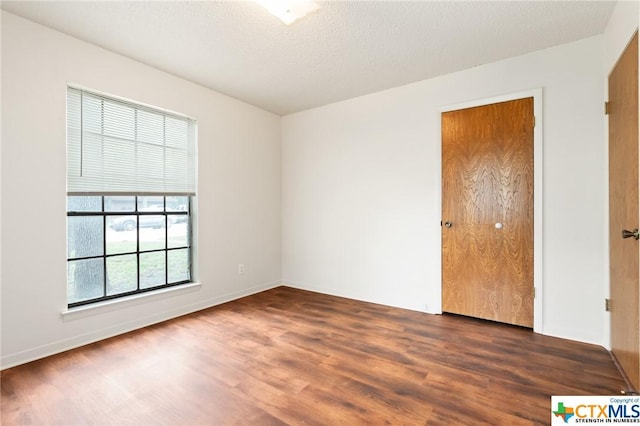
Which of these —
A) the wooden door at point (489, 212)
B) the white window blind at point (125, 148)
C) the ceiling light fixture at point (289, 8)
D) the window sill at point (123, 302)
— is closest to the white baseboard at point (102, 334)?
the window sill at point (123, 302)

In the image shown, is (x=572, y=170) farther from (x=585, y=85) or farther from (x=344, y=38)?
(x=344, y=38)

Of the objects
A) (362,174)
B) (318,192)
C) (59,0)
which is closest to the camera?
(59,0)

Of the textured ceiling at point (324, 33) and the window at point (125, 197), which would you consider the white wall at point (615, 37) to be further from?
the window at point (125, 197)

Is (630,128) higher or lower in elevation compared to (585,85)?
lower

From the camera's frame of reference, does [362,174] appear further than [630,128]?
Yes

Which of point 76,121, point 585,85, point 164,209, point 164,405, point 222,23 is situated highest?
point 222,23

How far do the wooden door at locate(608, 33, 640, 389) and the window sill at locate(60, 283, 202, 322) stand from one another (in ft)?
12.5

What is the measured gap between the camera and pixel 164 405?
1.80 m

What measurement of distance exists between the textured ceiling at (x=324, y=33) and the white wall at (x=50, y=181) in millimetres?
187

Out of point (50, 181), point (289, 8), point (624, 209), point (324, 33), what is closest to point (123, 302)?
point (50, 181)

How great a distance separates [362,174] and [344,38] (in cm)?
172

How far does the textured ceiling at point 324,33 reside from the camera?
2.19 m

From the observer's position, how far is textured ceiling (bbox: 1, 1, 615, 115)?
2.19 metres

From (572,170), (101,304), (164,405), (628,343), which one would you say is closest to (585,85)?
(572,170)
